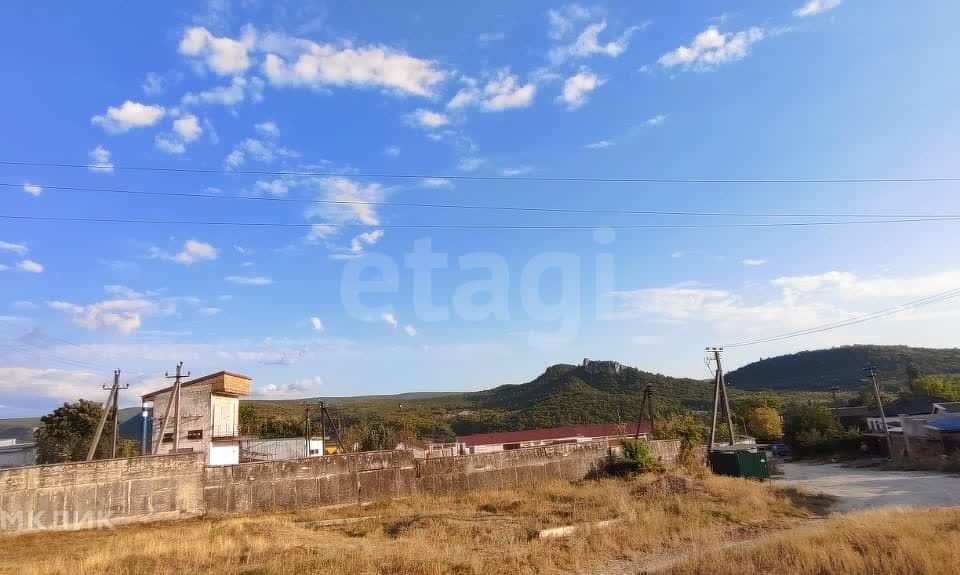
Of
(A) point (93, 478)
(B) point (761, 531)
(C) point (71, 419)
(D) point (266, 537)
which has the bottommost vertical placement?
(B) point (761, 531)

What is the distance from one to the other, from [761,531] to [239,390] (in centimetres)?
3345

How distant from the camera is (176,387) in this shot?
2842 cm

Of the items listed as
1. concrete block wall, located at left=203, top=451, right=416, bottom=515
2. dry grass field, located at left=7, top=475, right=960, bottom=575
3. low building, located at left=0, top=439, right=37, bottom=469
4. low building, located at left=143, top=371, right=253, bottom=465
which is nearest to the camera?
dry grass field, located at left=7, top=475, right=960, bottom=575

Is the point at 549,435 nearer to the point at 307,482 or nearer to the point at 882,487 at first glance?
the point at 882,487

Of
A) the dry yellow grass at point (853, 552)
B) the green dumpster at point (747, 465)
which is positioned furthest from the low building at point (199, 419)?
the dry yellow grass at point (853, 552)

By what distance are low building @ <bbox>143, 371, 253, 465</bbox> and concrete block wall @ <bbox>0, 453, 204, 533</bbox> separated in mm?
14030

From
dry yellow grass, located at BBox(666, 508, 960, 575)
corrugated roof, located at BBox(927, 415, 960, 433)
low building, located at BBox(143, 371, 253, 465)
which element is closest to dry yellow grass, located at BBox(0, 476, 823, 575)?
dry yellow grass, located at BBox(666, 508, 960, 575)

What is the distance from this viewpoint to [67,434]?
124ft

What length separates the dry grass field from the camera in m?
9.76

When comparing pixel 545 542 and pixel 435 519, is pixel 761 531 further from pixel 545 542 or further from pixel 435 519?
pixel 435 519

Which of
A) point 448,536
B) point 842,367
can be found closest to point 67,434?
point 448,536

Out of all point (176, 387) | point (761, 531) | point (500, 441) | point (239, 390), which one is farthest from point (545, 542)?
point (500, 441)

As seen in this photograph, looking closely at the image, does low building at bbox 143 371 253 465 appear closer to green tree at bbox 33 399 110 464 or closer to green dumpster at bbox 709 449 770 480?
green tree at bbox 33 399 110 464

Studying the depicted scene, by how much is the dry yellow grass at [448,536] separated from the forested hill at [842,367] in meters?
99.6
